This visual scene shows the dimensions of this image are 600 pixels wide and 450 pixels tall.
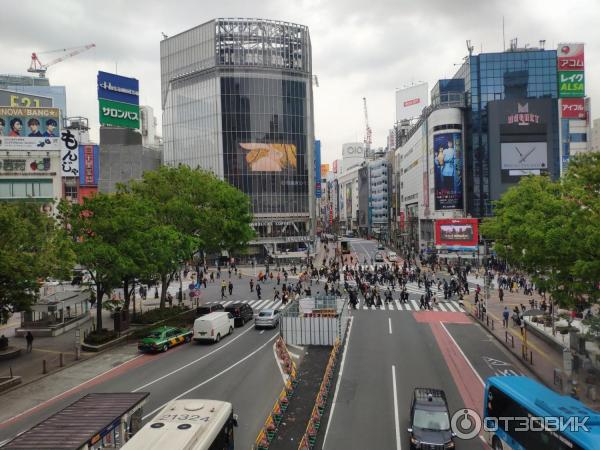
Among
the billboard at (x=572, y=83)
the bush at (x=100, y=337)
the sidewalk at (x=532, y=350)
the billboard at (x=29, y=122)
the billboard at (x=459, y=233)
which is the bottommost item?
the sidewalk at (x=532, y=350)

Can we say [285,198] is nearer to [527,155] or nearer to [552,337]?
[527,155]

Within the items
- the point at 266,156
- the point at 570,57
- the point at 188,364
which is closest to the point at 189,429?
the point at 188,364

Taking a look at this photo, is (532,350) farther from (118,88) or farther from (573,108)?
(118,88)

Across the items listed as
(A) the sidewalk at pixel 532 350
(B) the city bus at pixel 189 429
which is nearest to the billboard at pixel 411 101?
(A) the sidewalk at pixel 532 350

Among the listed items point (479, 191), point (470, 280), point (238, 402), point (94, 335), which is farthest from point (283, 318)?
point (479, 191)

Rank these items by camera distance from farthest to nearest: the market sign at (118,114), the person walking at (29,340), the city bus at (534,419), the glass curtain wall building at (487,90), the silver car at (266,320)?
1. the glass curtain wall building at (487,90)
2. the market sign at (118,114)
3. the silver car at (266,320)
4. the person walking at (29,340)
5. the city bus at (534,419)

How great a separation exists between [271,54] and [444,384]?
8528 centimetres

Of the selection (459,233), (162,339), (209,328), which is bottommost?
(162,339)

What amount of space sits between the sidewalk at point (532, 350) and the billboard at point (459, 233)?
107ft

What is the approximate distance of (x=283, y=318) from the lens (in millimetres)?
28234

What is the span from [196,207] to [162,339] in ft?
52.5

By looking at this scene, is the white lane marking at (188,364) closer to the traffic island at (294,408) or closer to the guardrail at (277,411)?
the guardrail at (277,411)

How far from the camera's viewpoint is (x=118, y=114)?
254 feet

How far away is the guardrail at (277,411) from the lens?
1407 cm
